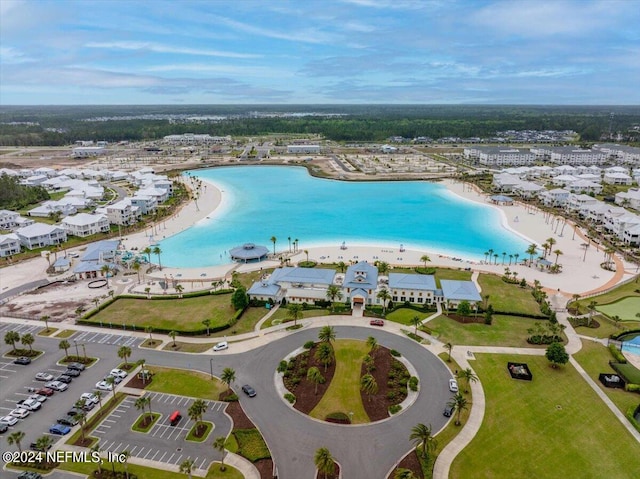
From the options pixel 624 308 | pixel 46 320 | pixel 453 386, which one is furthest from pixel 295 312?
pixel 624 308

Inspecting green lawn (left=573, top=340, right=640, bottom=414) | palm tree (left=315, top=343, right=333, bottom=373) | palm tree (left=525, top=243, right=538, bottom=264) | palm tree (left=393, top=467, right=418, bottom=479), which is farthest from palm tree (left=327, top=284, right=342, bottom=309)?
palm tree (left=525, top=243, right=538, bottom=264)

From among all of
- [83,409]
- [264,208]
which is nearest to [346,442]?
[83,409]

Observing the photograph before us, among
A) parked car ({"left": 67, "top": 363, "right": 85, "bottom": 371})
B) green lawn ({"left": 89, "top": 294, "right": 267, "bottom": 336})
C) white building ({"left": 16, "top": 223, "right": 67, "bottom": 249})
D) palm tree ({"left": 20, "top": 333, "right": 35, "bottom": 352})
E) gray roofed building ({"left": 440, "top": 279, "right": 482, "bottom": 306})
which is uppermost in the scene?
white building ({"left": 16, "top": 223, "right": 67, "bottom": 249})

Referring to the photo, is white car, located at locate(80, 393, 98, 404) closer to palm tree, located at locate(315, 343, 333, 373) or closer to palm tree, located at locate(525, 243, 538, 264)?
palm tree, located at locate(315, 343, 333, 373)

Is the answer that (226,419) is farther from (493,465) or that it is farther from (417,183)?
(417,183)

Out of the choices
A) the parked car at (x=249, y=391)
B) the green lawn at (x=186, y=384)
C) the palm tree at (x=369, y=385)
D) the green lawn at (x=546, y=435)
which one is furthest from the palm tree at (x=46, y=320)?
the green lawn at (x=546, y=435)

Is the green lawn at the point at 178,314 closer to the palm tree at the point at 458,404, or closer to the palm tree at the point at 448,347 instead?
the palm tree at the point at 448,347
